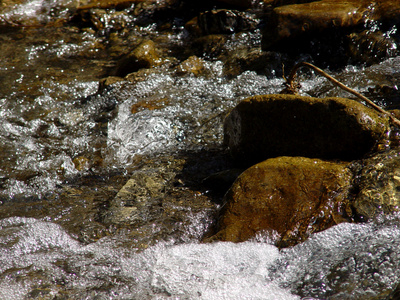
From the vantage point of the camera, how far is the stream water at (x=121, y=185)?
7.93 ft

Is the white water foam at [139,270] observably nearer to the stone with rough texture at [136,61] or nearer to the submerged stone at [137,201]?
the submerged stone at [137,201]

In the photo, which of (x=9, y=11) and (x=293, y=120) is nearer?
(x=293, y=120)

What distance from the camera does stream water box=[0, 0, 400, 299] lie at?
7.93 ft

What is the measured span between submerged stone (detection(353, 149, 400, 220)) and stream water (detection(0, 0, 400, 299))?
0.08m

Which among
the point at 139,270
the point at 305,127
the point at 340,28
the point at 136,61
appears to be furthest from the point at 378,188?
the point at 136,61

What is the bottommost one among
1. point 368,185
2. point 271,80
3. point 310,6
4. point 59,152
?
point 59,152

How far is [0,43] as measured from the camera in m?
7.39

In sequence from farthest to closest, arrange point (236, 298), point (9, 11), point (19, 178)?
1. point (9, 11)
2. point (19, 178)
3. point (236, 298)

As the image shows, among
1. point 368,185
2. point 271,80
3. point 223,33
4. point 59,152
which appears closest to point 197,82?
point 271,80

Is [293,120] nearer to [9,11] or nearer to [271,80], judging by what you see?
[271,80]

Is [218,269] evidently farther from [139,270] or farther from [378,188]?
[378,188]

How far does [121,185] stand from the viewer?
148 inches

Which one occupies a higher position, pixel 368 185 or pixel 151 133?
pixel 368 185

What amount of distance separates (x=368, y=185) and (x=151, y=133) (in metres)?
2.73
